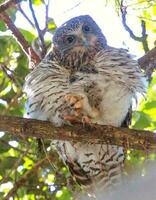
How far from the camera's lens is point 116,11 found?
66.3 inches

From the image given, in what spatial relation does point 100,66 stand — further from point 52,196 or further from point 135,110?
point 52,196

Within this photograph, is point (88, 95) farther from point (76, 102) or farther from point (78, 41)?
point (78, 41)

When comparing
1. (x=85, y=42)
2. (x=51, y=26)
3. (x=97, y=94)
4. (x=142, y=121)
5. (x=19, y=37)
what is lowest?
(x=142, y=121)

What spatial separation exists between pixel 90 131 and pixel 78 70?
2.20 feet

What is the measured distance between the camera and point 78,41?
2574mm

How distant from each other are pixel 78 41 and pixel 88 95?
62 cm

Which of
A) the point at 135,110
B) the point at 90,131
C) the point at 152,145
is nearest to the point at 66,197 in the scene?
the point at 135,110

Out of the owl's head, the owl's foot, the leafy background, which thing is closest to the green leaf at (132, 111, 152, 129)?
the leafy background

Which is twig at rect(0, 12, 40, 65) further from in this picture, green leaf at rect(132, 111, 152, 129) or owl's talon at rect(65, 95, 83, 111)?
green leaf at rect(132, 111, 152, 129)

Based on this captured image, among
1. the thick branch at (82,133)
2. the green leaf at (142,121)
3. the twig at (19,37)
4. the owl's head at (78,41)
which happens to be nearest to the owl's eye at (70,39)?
the owl's head at (78,41)

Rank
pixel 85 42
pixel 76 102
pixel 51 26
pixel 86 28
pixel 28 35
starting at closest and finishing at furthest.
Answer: pixel 76 102
pixel 85 42
pixel 86 28
pixel 28 35
pixel 51 26

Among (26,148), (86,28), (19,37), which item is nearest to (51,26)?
(86,28)

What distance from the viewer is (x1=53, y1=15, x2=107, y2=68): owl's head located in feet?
7.87

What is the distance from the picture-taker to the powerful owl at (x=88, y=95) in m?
2.07
